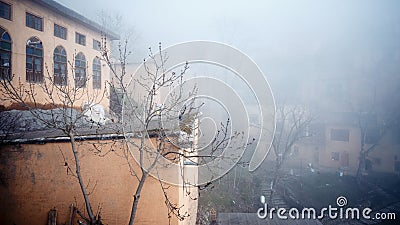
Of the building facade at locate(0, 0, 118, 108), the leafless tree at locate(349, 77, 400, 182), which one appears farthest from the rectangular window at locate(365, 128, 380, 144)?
the building facade at locate(0, 0, 118, 108)

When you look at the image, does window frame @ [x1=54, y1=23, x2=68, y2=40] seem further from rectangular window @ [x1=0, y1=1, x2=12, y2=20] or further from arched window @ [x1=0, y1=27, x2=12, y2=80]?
arched window @ [x1=0, y1=27, x2=12, y2=80]

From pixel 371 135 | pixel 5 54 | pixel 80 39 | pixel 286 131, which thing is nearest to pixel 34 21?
pixel 5 54

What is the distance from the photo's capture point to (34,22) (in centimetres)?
941

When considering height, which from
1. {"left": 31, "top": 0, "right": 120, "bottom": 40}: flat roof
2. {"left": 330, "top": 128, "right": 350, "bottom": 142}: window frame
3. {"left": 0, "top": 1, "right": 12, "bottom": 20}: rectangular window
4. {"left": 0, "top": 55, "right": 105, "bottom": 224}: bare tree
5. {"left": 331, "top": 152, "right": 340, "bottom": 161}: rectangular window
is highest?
{"left": 31, "top": 0, "right": 120, "bottom": 40}: flat roof

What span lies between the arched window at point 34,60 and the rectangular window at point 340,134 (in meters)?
22.2

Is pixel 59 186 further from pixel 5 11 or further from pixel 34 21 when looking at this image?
pixel 34 21

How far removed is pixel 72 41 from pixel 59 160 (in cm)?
784

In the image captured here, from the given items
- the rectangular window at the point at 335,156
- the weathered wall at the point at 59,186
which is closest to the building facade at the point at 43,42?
the weathered wall at the point at 59,186

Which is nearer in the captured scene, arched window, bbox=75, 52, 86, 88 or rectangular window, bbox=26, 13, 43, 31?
rectangular window, bbox=26, 13, 43, 31

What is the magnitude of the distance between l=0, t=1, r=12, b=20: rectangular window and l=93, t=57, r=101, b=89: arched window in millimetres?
4922

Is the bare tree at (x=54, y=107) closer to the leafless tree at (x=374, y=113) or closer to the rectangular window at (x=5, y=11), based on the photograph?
the rectangular window at (x=5, y=11)

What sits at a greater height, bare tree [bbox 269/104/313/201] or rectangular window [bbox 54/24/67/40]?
rectangular window [bbox 54/24/67/40]

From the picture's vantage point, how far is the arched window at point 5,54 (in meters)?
8.22

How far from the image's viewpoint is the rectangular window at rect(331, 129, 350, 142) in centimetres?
2067
